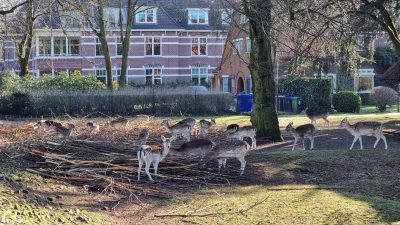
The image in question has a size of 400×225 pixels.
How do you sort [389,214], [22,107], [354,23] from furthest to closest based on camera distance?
[22,107] → [354,23] → [389,214]

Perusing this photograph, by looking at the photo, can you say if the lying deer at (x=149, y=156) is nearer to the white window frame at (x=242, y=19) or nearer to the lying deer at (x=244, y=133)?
the lying deer at (x=244, y=133)

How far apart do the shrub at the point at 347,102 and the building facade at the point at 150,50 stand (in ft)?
Answer: 65.3

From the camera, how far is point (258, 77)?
2267cm

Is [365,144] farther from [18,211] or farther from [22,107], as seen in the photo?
[22,107]

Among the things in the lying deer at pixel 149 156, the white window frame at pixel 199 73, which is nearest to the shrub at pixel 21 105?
the lying deer at pixel 149 156

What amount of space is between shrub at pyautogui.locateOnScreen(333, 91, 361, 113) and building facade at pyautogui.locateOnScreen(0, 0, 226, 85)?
1991 cm

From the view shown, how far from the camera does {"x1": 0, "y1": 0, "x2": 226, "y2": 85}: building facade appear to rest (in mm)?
64438

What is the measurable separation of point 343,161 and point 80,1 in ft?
35.8

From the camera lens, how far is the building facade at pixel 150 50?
6444cm

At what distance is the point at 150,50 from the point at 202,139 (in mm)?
50867

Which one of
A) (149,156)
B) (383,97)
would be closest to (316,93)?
(383,97)

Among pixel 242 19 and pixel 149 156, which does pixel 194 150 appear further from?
pixel 242 19

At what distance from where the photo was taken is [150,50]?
217 ft

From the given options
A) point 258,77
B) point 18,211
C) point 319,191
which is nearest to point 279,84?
point 258,77
